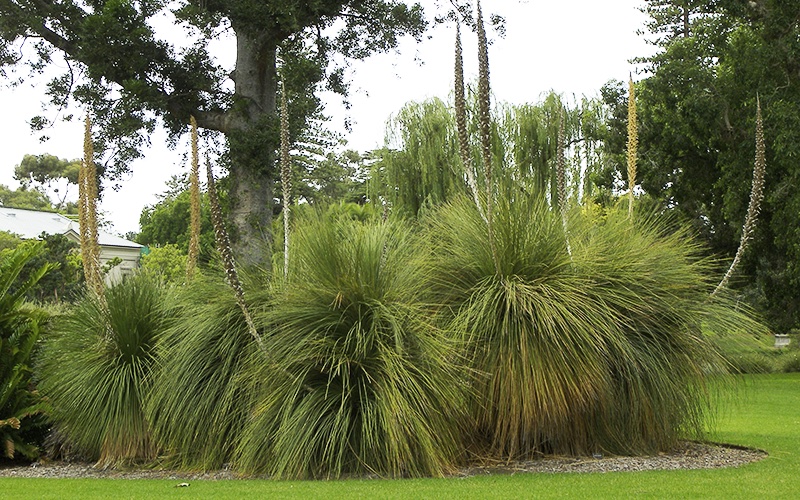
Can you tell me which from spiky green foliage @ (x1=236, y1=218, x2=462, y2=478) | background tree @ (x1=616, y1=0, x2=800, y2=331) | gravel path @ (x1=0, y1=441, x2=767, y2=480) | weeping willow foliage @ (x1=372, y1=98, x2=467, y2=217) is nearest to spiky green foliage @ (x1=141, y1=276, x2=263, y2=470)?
gravel path @ (x1=0, y1=441, x2=767, y2=480)

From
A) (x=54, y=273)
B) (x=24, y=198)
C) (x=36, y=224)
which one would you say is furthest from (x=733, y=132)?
(x=24, y=198)

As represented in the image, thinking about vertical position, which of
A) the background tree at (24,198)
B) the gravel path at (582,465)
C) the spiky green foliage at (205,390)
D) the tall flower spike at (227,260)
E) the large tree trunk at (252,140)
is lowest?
the gravel path at (582,465)

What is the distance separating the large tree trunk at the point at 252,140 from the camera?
15195mm

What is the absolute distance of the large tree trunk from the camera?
15.2m

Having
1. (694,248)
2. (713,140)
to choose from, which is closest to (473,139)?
(713,140)

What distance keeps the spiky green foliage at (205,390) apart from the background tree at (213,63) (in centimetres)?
Answer: 648

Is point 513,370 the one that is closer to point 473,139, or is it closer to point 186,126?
point 186,126

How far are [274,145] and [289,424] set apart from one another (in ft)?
29.8

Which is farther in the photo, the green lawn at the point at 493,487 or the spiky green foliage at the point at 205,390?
the spiky green foliage at the point at 205,390

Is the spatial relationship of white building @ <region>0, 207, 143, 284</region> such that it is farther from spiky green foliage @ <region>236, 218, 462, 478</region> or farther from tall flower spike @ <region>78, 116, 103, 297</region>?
spiky green foliage @ <region>236, 218, 462, 478</region>

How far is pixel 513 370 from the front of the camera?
23.3 feet

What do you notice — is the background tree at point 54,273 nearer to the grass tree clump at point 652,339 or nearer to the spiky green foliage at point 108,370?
the spiky green foliage at point 108,370

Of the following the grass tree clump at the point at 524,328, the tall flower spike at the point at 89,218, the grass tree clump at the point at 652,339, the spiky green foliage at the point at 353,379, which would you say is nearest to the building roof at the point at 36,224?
the tall flower spike at the point at 89,218

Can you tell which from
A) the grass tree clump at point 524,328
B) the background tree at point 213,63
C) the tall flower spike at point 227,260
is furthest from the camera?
the background tree at point 213,63
